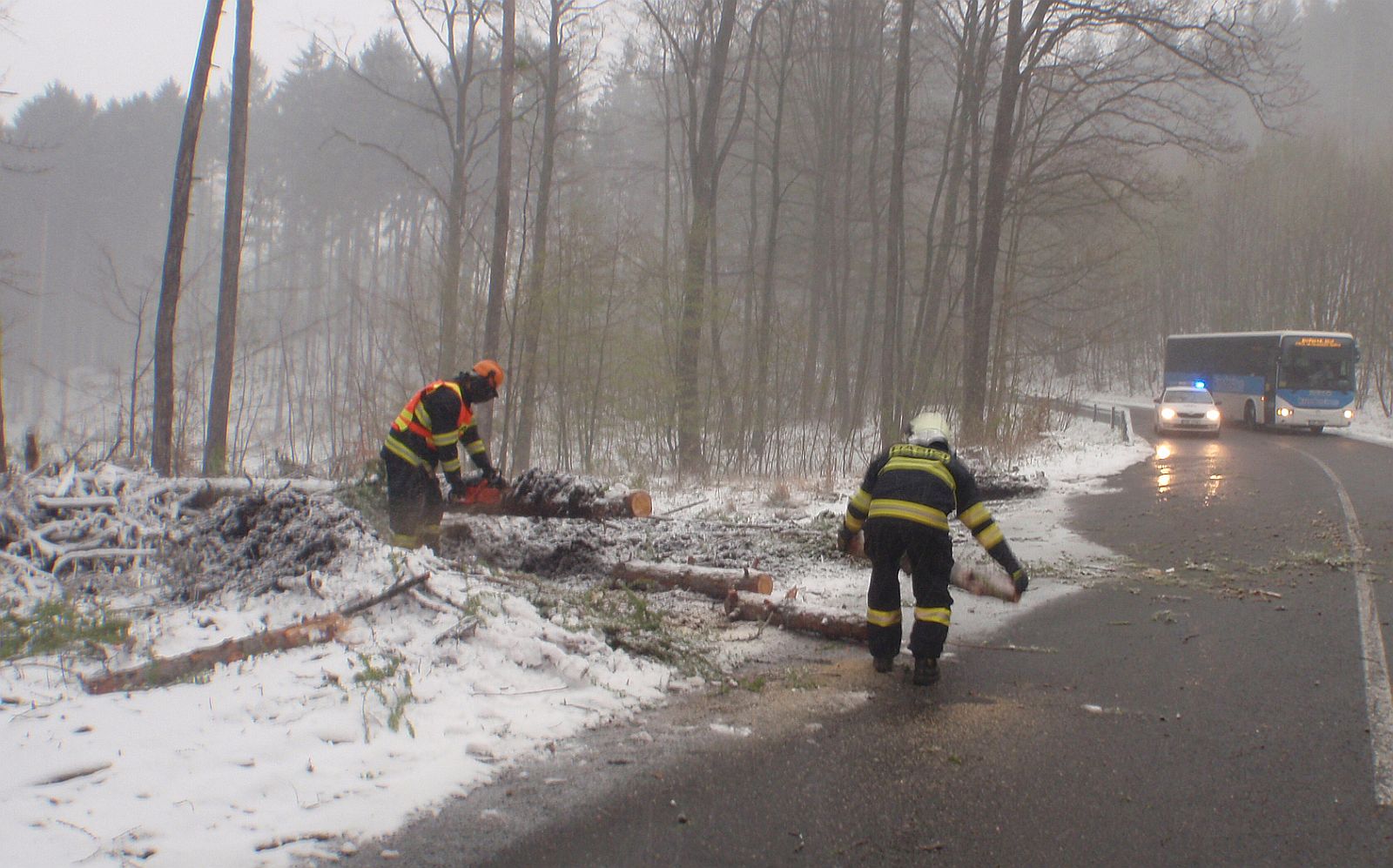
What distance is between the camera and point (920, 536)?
567 cm

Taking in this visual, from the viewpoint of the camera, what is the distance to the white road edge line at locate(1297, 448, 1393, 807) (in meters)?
4.30

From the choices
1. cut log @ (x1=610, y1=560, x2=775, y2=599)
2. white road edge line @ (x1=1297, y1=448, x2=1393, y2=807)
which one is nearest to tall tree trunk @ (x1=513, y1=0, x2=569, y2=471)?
cut log @ (x1=610, y1=560, x2=775, y2=599)

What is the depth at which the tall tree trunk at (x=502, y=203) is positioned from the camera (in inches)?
713

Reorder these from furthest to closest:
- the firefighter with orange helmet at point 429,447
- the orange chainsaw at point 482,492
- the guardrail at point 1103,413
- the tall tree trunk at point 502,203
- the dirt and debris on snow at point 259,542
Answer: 1. the guardrail at point 1103,413
2. the tall tree trunk at point 502,203
3. the orange chainsaw at point 482,492
4. the firefighter with orange helmet at point 429,447
5. the dirt and debris on snow at point 259,542

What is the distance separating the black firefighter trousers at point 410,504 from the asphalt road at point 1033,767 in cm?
413

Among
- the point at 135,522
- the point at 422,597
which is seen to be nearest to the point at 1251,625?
the point at 422,597

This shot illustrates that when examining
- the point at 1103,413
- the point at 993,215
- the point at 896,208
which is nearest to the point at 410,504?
the point at 993,215

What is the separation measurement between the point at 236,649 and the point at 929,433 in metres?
4.06

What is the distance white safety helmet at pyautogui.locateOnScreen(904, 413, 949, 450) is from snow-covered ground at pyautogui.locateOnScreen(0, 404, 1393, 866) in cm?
167

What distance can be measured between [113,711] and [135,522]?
3668mm

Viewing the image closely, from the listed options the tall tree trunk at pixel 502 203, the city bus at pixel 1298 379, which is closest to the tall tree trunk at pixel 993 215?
the tall tree trunk at pixel 502 203

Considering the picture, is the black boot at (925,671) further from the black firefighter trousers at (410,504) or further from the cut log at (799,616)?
the black firefighter trousers at (410,504)

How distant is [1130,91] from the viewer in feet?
69.1

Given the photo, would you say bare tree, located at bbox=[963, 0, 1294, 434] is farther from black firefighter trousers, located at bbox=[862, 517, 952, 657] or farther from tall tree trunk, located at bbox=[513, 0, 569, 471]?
black firefighter trousers, located at bbox=[862, 517, 952, 657]
